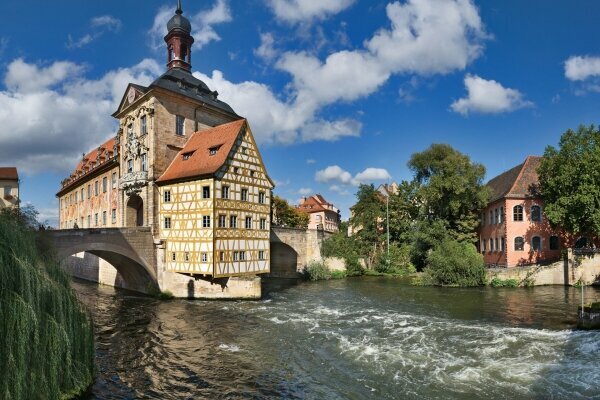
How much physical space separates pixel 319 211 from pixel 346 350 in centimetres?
6902

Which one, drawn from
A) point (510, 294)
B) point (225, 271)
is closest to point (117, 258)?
point (225, 271)

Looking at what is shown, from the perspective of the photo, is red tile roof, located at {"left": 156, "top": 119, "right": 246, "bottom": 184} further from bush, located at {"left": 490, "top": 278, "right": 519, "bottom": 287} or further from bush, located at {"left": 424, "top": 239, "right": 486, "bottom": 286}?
bush, located at {"left": 490, "top": 278, "right": 519, "bottom": 287}

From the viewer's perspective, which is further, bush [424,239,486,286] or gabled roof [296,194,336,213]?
gabled roof [296,194,336,213]

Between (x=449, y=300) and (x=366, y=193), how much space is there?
2121 cm

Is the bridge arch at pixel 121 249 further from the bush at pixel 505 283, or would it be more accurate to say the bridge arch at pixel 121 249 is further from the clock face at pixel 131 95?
the bush at pixel 505 283

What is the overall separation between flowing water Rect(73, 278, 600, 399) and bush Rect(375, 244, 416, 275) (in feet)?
50.1

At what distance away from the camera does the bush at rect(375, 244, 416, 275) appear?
125 feet

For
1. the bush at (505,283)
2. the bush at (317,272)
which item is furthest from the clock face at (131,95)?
the bush at (505,283)

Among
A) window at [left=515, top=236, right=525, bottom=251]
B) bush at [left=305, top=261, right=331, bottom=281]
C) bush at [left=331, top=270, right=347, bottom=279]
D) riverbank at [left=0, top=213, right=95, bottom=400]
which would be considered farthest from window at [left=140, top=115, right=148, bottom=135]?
window at [left=515, top=236, right=525, bottom=251]

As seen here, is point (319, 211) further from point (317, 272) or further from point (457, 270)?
point (457, 270)

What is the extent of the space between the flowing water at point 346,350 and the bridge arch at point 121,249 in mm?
2413

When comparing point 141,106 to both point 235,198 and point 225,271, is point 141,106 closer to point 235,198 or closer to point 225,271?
point 235,198

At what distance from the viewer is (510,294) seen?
988 inches

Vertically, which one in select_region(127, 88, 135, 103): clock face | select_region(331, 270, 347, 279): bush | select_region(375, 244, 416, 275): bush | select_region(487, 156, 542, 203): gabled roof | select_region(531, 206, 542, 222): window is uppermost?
select_region(127, 88, 135, 103): clock face
